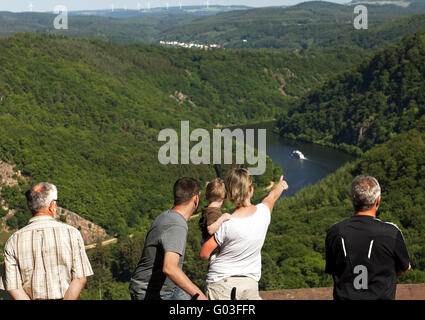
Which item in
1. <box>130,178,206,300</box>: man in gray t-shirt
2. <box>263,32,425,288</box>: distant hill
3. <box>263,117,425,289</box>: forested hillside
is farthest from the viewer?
→ <box>263,32,425,288</box>: distant hill

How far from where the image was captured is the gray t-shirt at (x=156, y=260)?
7793mm

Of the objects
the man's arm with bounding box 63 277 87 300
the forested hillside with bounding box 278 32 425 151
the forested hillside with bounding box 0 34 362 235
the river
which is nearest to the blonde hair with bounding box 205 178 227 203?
the man's arm with bounding box 63 277 87 300

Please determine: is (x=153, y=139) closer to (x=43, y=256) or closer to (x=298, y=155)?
(x=298, y=155)

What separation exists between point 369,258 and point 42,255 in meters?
4.02

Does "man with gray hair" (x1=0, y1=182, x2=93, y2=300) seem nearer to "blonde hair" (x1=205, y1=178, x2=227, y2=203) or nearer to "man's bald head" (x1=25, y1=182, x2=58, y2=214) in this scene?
"man's bald head" (x1=25, y1=182, x2=58, y2=214)

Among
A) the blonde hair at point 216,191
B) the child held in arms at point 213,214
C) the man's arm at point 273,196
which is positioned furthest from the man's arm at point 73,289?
the man's arm at point 273,196

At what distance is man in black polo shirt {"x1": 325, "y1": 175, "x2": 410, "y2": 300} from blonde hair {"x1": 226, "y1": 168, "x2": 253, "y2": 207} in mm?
1328

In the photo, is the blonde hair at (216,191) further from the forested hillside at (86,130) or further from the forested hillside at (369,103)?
the forested hillside at (369,103)

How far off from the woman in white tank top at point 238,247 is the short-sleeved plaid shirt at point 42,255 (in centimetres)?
174

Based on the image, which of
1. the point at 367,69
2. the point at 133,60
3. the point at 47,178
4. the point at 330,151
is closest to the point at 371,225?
the point at 47,178

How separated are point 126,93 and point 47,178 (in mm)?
56215

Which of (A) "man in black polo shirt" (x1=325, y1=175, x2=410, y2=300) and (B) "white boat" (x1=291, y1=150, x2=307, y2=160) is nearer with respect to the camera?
(A) "man in black polo shirt" (x1=325, y1=175, x2=410, y2=300)

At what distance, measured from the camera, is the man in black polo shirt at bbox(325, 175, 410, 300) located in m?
7.26

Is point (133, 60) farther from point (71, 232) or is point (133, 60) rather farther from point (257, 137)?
point (71, 232)
